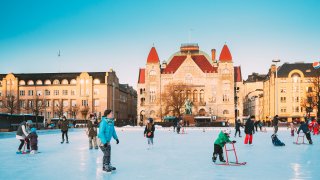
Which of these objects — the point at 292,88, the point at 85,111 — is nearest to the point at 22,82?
the point at 85,111

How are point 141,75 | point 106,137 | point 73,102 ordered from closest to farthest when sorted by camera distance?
point 106,137
point 73,102
point 141,75

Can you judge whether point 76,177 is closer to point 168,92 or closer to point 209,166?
point 209,166

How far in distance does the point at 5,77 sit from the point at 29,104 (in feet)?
33.3

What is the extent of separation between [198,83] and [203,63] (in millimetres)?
6929

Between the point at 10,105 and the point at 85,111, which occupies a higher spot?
the point at 10,105

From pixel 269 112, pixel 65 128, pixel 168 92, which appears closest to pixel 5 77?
pixel 168 92

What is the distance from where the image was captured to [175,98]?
86.7 m

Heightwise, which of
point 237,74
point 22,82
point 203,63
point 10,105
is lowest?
point 10,105

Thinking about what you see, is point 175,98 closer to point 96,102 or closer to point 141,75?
point 96,102

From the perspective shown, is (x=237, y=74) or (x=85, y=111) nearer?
(x=85, y=111)

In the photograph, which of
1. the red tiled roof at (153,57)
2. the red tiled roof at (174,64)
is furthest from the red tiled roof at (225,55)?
the red tiled roof at (153,57)

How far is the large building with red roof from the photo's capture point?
100562 mm

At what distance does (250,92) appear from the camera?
12450cm

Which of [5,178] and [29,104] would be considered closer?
[5,178]
